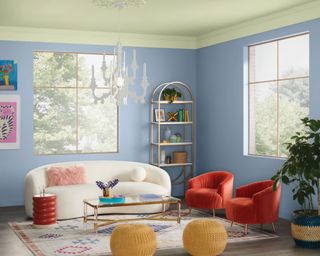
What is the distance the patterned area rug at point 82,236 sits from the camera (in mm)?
6414

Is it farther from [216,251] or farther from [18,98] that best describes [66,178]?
[216,251]

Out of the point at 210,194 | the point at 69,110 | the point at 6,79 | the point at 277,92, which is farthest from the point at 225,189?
the point at 6,79

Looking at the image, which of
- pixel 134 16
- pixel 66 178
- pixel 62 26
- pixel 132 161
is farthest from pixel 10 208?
pixel 134 16

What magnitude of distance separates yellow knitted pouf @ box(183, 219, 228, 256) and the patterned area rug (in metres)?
0.45

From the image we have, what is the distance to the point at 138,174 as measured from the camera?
914cm

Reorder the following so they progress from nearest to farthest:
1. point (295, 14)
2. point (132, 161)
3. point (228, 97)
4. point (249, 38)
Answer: point (295, 14) → point (249, 38) → point (228, 97) → point (132, 161)

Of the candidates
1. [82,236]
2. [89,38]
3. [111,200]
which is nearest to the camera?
[82,236]

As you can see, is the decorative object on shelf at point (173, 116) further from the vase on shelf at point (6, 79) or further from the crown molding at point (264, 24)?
the vase on shelf at point (6, 79)

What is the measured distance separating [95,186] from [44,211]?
3.73 feet

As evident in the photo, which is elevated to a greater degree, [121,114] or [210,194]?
[121,114]

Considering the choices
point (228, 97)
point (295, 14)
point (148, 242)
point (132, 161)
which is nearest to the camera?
point (148, 242)

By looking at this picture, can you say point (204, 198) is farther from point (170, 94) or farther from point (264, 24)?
point (264, 24)

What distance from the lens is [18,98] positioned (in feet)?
30.9

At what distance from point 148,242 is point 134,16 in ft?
12.3
